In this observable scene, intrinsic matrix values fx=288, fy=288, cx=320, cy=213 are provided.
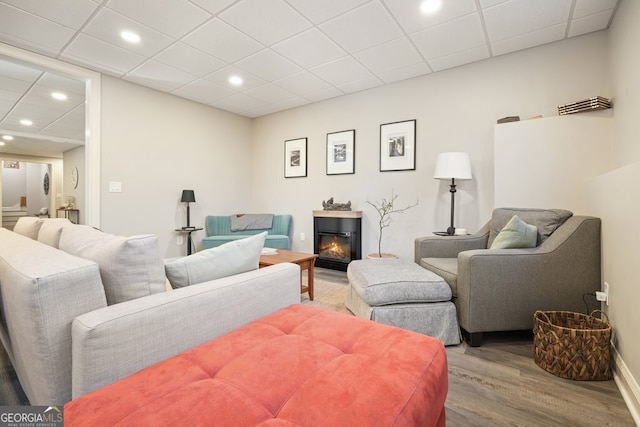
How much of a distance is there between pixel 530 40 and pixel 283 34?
2.36m

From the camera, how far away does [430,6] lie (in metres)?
2.29

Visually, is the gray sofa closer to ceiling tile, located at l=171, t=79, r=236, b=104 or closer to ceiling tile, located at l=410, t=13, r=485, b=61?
ceiling tile, located at l=410, t=13, r=485, b=61

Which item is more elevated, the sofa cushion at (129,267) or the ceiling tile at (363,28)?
the ceiling tile at (363,28)

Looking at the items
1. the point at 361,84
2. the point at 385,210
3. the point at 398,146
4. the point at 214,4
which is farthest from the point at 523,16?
the point at 214,4

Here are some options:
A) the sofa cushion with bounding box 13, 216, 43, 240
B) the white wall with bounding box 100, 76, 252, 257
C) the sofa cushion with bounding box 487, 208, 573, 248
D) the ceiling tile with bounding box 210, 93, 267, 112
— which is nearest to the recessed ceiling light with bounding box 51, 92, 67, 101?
the white wall with bounding box 100, 76, 252, 257

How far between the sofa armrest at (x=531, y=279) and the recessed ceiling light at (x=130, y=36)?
3.43 m

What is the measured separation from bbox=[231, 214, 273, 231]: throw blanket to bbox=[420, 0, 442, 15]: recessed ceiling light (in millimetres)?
3405

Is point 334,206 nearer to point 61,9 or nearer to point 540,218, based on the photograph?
point 540,218

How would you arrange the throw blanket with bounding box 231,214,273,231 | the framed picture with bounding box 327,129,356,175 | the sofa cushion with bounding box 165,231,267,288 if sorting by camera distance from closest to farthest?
A: 1. the sofa cushion with bounding box 165,231,267,288
2. the framed picture with bounding box 327,129,356,175
3. the throw blanket with bounding box 231,214,273,231

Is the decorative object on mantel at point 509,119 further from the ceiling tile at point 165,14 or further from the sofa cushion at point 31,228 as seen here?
the sofa cushion at point 31,228

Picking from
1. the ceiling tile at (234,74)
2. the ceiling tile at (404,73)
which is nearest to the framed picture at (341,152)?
the ceiling tile at (404,73)

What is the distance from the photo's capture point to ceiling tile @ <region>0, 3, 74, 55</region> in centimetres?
239

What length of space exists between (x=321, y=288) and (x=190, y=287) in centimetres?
231

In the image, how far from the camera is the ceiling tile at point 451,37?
2.51 meters
